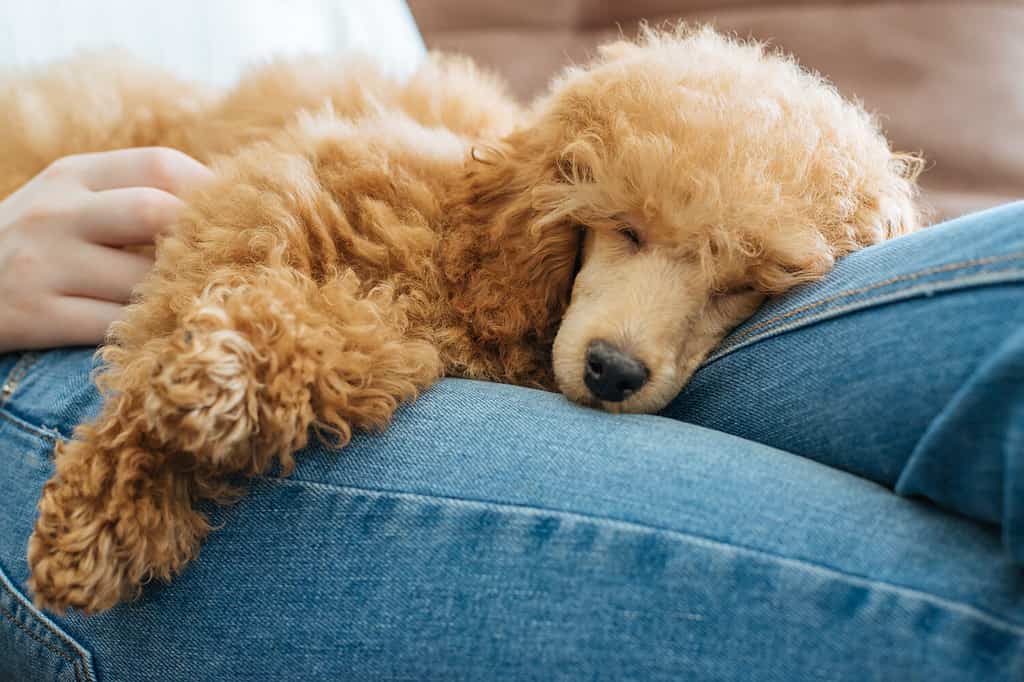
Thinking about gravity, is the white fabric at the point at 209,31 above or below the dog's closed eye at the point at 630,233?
above

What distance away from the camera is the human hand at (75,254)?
1200 mm

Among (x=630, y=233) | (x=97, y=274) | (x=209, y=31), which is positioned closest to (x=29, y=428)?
(x=97, y=274)

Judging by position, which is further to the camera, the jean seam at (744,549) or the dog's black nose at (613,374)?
the dog's black nose at (613,374)

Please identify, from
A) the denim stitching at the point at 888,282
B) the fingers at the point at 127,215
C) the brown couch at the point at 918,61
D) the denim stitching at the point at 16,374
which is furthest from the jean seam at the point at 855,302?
the brown couch at the point at 918,61

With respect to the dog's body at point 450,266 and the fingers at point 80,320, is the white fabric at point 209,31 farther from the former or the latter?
the fingers at point 80,320

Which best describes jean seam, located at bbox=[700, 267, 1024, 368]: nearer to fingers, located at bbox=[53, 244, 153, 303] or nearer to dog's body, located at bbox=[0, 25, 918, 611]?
dog's body, located at bbox=[0, 25, 918, 611]

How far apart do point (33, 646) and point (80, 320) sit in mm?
470

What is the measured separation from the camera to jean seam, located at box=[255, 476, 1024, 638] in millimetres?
686

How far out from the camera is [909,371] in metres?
0.84

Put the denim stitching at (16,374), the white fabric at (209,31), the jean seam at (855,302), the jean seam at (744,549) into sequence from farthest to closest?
the white fabric at (209,31) → the denim stitching at (16,374) → the jean seam at (855,302) → the jean seam at (744,549)

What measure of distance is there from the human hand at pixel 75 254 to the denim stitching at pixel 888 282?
87 cm

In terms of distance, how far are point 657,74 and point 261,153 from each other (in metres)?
0.59

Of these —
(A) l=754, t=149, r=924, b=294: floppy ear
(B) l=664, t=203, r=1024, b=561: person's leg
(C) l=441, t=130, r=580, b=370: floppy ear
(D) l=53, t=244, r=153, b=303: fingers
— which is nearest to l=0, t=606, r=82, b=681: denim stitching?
(D) l=53, t=244, r=153, b=303: fingers

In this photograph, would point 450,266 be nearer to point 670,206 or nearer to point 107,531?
point 670,206
